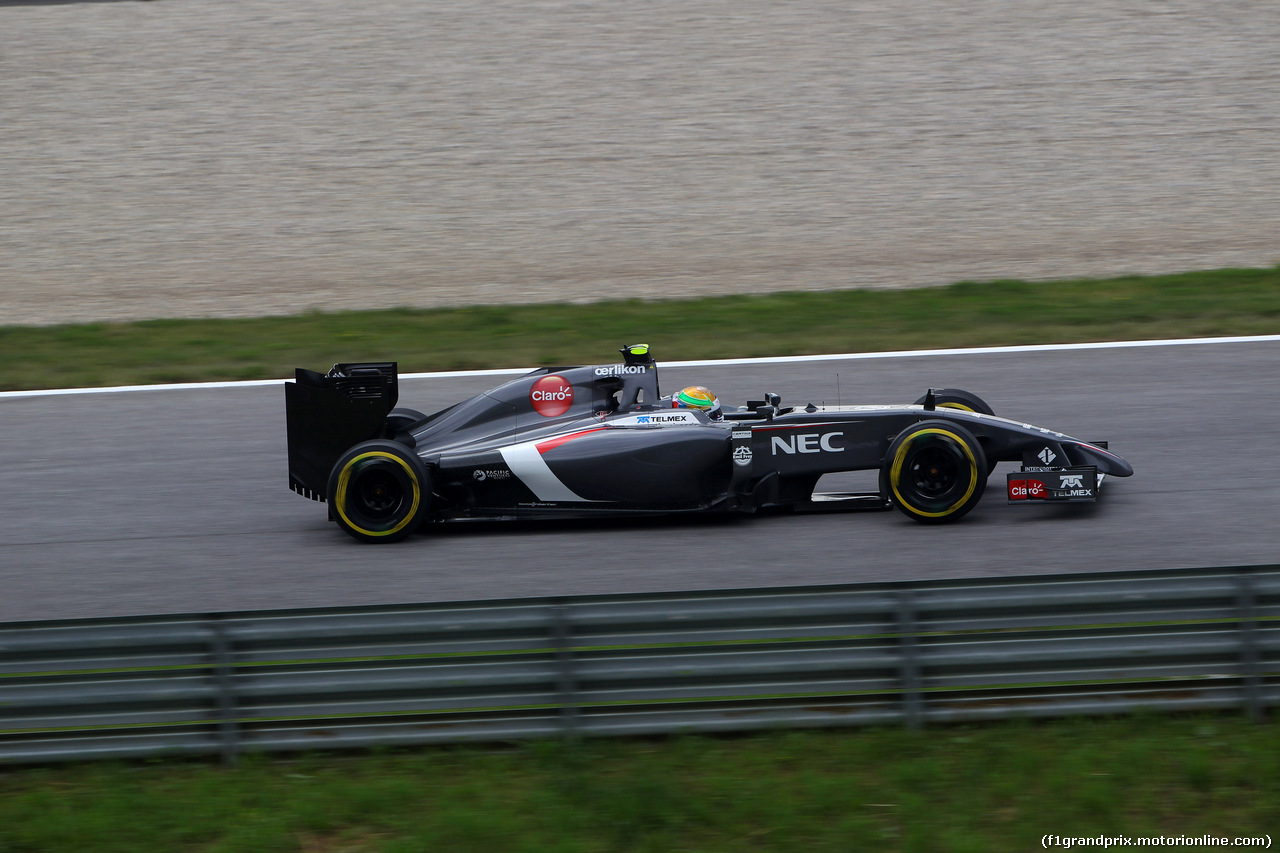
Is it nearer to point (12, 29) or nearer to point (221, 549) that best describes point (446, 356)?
point (221, 549)

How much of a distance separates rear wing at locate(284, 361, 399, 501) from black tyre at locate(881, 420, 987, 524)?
3056 mm

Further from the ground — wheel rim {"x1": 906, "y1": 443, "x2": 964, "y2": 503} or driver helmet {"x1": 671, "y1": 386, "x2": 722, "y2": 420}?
driver helmet {"x1": 671, "y1": 386, "x2": 722, "y2": 420}

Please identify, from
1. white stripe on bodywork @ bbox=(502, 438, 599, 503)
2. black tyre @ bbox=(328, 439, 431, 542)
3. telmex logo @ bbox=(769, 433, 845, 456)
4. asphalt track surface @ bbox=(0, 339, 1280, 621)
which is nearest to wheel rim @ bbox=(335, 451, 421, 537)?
black tyre @ bbox=(328, 439, 431, 542)

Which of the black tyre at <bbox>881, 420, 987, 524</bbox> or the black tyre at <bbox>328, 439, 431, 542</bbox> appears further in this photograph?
the black tyre at <bbox>328, 439, 431, 542</bbox>

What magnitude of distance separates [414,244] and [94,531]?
32.0 feet

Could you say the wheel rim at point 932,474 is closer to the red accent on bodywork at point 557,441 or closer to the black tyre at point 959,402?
the black tyre at point 959,402

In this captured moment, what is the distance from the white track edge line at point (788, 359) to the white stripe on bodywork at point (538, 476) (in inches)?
153

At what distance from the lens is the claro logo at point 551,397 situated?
806cm

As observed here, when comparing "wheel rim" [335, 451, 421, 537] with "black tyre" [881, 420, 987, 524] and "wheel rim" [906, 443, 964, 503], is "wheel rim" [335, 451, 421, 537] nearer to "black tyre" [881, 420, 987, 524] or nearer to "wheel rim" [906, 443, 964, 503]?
"black tyre" [881, 420, 987, 524]

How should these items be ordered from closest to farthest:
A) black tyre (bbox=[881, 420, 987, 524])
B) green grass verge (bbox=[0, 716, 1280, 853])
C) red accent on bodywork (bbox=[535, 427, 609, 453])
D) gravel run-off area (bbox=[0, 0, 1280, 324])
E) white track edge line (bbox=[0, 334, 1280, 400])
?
green grass verge (bbox=[0, 716, 1280, 853]) < black tyre (bbox=[881, 420, 987, 524]) < red accent on bodywork (bbox=[535, 427, 609, 453]) < white track edge line (bbox=[0, 334, 1280, 400]) < gravel run-off area (bbox=[0, 0, 1280, 324])

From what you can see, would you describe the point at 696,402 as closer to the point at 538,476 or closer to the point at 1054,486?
the point at 538,476

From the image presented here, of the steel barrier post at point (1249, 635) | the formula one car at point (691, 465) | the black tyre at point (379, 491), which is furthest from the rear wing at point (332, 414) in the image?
the steel barrier post at point (1249, 635)

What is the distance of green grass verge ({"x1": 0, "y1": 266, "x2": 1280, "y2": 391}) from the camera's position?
39.7 ft

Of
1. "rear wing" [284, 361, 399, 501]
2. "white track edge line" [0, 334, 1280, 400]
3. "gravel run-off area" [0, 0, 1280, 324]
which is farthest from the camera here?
"gravel run-off area" [0, 0, 1280, 324]
